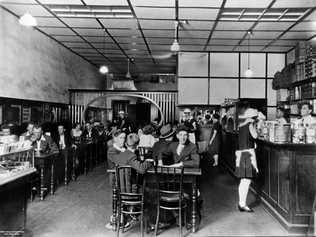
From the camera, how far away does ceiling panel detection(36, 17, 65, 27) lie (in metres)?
7.12

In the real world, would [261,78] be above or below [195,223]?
above

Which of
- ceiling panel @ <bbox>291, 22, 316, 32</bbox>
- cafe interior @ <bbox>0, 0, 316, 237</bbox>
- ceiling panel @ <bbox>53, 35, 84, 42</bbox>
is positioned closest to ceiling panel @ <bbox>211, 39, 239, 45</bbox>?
cafe interior @ <bbox>0, 0, 316, 237</bbox>

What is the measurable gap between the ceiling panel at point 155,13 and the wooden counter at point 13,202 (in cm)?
409

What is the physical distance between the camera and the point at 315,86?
7434 millimetres

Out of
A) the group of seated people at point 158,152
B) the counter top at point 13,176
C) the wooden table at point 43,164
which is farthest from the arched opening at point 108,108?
the counter top at point 13,176

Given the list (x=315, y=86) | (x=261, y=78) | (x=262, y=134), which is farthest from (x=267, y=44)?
(x=262, y=134)

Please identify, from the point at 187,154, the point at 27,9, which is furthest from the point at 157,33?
the point at 187,154

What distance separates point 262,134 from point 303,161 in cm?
148

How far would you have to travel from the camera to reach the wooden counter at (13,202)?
3.41 meters

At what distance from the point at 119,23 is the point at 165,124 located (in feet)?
8.99

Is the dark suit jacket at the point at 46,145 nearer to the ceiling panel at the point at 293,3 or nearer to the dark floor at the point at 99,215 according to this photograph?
the dark floor at the point at 99,215

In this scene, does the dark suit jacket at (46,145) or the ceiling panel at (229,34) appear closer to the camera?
the dark suit jacket at (46,145)

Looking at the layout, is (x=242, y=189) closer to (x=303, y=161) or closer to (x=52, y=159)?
(x=303, y=161)

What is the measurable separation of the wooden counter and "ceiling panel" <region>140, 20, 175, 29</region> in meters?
4.65
